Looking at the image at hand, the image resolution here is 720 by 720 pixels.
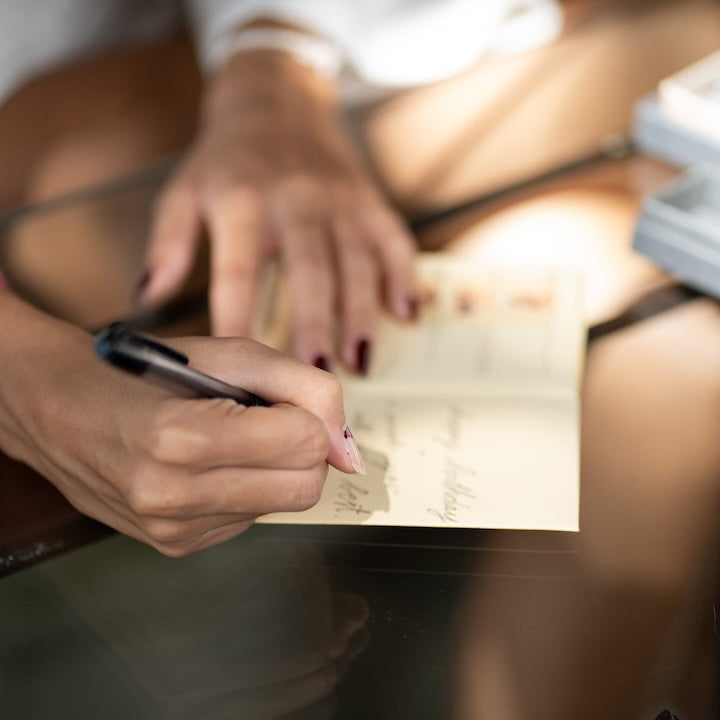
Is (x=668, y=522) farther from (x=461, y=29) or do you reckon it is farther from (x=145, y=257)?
(x=461, y=29)

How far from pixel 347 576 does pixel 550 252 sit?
1.02 feet

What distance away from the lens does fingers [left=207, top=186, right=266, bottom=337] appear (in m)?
0.64

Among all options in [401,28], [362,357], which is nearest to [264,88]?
[401,28]

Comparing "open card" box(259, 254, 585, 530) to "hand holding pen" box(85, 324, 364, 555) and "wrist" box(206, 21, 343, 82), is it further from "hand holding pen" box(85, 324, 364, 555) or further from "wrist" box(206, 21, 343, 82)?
"wrist" box(206, 21, 343, 82)

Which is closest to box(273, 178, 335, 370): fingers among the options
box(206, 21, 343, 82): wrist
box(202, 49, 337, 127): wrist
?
box(202, 49, 337, 127): wrist

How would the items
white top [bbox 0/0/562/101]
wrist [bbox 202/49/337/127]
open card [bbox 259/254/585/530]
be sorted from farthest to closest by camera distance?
1. white top [bbox 0/0/562/101]
2. wrist [bbox 202/49/337/127]
3. open card [bbox 259/254/585/530]

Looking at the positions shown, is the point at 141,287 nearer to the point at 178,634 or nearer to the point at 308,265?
the point at 308,265

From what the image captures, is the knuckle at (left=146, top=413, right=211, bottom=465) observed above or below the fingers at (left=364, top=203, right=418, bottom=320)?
above

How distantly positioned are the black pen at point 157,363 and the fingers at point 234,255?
0.18m

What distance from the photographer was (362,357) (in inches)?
24.3

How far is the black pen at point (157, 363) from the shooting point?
0.40 m

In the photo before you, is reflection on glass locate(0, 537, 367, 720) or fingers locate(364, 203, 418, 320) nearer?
reflection on glass locate(0, 537, 367, 720)

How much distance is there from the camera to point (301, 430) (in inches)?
16.9

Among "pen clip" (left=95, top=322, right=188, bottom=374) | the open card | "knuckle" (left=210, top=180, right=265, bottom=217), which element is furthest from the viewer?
"knuckle" (left=210, top=180, right=265, bottom=217)
